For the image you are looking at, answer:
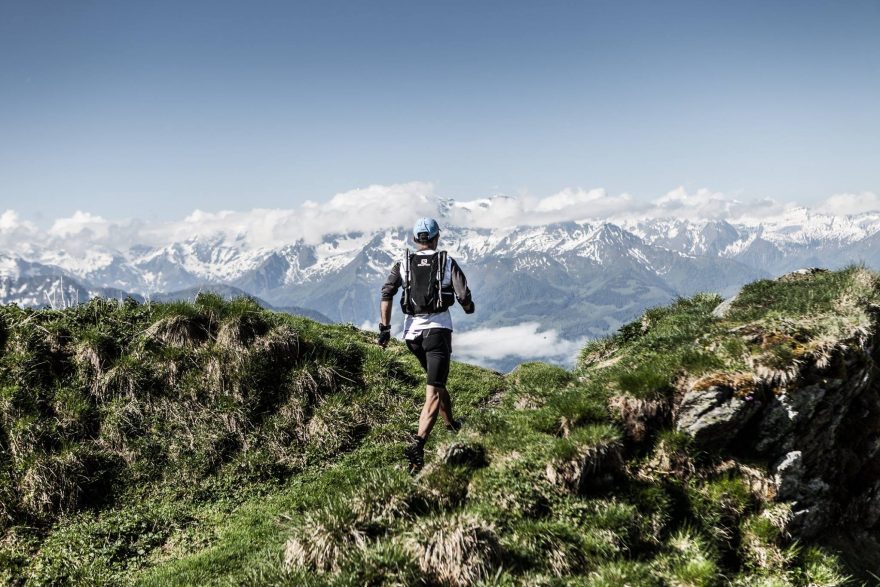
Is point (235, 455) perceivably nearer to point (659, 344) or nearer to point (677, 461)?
point (677, 461)

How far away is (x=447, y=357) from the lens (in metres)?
9.57

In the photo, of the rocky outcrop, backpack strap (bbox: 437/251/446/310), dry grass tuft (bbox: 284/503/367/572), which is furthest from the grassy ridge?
the rocky outcrop

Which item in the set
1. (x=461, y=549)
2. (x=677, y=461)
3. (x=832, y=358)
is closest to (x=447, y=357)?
(x=461, y=549)

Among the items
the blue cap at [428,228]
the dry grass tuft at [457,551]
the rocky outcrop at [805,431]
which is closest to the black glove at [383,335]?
the blue cap at [428,228]

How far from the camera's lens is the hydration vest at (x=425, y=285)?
9664mm

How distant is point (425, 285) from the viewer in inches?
384

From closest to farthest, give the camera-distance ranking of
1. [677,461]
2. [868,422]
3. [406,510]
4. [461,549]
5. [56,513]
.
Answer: [461,549], [406,510], [677,461], [56,513], [868,422]

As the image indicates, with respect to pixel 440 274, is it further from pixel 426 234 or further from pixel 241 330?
pixel 241 330

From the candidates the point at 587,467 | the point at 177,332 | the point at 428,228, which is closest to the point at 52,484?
the point at 177,332

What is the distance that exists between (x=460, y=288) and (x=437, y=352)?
1.30m

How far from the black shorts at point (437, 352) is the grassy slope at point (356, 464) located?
1185mm

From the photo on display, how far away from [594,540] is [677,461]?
2687mm

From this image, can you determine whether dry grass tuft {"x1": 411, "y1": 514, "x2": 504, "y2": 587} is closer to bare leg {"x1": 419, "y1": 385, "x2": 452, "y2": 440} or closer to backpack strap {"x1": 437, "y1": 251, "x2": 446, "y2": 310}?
bare leg {"x1": 419, "y1": 385, "x2": 452, "y2": 440}

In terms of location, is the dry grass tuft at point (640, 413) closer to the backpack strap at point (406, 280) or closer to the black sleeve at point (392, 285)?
the backpack strap at point (406, 280)
